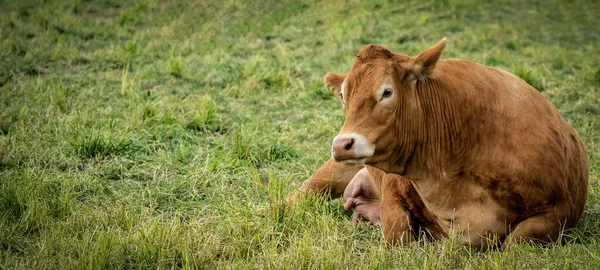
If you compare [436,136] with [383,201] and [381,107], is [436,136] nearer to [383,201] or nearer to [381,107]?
[381,107]

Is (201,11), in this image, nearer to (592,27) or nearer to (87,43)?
(87,43)

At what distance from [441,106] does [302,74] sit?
19.8 feet

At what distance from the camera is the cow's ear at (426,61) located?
428cm


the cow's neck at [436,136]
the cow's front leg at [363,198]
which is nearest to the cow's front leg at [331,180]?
the cow's front leg at [363,198]

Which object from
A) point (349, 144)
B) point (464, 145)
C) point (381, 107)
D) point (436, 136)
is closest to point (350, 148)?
point (349, 144)

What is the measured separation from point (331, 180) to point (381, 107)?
1.47m

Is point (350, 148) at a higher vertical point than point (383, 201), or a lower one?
higher

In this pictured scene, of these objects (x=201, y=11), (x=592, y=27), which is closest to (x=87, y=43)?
(x=201, y=11)

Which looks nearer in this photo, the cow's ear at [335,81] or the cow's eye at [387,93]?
the cow's eye at [387,93]

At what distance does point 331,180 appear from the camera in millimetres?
5633

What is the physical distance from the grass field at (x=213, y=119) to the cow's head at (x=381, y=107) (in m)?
0.64

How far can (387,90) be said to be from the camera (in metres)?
4.30

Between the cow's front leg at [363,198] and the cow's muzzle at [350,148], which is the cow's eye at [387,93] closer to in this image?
the cow's muzzle at [350,148]

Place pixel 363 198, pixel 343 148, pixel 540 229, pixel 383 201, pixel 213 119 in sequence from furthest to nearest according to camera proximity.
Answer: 1. pixel 213 119
2. pixel 363 198
3. pixel 383 201
4. pixel 540 229
5. pixel 343 148
